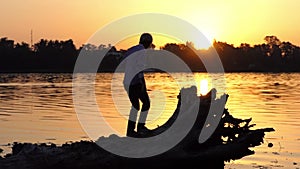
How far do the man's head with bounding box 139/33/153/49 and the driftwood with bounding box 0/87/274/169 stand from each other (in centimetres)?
155

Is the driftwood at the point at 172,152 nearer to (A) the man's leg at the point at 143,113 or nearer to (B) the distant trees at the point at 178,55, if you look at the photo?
(A) the man's leg at the point at 143,113

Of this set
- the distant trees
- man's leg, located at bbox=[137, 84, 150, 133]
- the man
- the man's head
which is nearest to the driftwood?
man's leg, located at bbox=[137, 84, 150, 133]

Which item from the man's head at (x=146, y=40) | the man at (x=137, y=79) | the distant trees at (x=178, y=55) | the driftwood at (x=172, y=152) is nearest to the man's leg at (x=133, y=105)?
the man at (x=137, y=79)

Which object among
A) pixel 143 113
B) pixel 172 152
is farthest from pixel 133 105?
pixel 172 152

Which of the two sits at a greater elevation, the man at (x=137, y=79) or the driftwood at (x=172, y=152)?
the man at (x=137, y=79)

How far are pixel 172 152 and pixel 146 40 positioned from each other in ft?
8.55

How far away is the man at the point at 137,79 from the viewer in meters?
12.4

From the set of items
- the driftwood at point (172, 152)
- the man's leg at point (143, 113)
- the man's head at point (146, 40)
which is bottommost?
the driftwood at point (172, 152)

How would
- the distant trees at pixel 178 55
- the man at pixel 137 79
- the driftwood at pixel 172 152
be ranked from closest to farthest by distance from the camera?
1. the driftwood at pixel 172 152
2. the man at pixel 137 79
3. the distant trees at pixel 178 55

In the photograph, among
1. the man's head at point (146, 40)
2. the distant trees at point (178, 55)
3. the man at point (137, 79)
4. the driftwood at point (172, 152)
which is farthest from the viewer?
the distant trees at point (178, 55)

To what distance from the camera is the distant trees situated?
15138cm

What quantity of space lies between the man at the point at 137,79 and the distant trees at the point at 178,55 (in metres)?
125

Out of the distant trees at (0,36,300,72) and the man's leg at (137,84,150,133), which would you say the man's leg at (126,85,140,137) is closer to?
the man's leg at (137,84,150,133)

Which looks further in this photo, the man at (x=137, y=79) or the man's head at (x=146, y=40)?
the man's head at (x=146, y=40)
